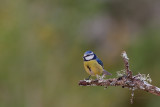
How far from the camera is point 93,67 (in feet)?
8.61

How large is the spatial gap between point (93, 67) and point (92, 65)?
18 millimetres

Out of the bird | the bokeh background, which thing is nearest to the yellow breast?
the bird

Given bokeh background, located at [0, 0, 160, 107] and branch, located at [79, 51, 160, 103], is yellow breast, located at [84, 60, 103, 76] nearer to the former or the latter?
branch, located at [79, 51, 160, 103]

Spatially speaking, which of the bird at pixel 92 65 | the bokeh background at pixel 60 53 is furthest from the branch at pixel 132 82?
the bokeh background at pixel 60 53

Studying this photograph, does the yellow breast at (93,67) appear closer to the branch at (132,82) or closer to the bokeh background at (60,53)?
the branch at (132,82)

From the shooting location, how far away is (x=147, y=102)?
9.55 meters

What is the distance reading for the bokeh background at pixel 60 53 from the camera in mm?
9109

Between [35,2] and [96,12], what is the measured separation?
1.38m

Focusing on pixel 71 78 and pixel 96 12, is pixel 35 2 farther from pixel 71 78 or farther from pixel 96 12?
pixel 71 78

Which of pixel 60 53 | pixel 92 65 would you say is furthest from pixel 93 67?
pixel 60 53

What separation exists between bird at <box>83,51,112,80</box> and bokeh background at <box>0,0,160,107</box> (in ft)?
18.9

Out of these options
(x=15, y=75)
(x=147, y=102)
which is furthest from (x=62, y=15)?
(x=147, y=102)

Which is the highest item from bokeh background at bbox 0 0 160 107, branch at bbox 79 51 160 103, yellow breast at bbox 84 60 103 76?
bokeh background at bbox 0 0 160 107

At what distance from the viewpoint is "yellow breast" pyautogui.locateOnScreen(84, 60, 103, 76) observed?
260 cm
